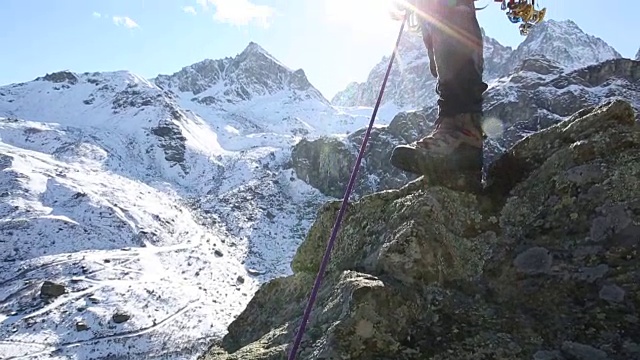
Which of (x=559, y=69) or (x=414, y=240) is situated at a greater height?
(x=559, y=69)

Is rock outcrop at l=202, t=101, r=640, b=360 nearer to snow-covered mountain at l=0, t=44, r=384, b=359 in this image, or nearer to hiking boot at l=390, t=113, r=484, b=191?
hiking boot at l=390, t=113, r=484, b=191

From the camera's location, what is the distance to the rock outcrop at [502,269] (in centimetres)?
264

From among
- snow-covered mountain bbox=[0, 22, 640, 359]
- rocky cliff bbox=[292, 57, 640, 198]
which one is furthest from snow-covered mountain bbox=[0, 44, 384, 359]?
rocky cliff bbox=[292, 57, 640, 198]

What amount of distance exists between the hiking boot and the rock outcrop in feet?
0.48

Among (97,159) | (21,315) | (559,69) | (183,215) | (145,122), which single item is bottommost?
(21,315)

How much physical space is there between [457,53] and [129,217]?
2970 inches

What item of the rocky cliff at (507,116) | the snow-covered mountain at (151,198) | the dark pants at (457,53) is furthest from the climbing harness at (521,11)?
the rocky cliff at (507,116)

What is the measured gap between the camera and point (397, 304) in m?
2.84

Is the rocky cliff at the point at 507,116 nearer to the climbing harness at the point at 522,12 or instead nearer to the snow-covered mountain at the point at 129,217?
the snow-covered mountain at the point at 129,217

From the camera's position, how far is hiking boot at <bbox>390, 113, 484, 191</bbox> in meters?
4.04

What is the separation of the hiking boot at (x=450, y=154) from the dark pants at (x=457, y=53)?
0.14 m

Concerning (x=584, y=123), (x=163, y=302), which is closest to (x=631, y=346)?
(x=584, y=123)

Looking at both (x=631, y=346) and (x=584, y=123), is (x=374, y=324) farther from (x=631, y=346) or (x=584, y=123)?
(x=584, y=123)

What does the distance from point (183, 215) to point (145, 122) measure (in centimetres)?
5430
